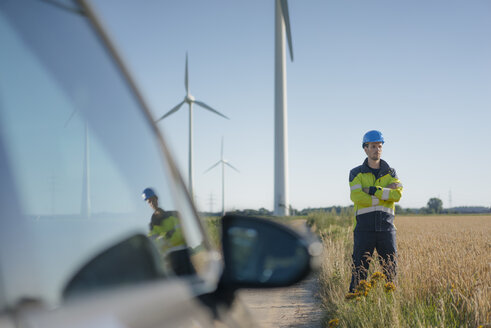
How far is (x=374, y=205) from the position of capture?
5.55 metres

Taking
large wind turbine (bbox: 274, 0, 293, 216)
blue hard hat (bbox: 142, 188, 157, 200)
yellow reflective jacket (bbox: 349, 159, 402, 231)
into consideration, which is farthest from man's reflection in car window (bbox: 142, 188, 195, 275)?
large wind turbine (bbox: 274, 0, 293, 216)

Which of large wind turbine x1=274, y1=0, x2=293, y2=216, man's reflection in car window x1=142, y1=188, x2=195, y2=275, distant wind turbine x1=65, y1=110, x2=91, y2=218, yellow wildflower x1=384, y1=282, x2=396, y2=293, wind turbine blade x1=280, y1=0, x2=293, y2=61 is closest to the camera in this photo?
distant wind turbine x1=65, y1=110, x2=91, y2=218

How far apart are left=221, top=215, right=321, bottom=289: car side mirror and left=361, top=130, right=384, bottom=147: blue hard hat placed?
4.80 meters

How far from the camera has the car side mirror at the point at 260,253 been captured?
39.7 inches

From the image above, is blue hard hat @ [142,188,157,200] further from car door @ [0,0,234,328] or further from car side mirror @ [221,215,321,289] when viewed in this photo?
car side mirror @ [221,215,321,289]

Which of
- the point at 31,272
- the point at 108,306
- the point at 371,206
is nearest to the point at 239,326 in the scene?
the point at 108,306

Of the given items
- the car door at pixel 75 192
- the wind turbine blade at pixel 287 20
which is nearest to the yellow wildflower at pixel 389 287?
the car door at pixel 75 192

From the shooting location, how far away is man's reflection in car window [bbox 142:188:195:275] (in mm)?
975

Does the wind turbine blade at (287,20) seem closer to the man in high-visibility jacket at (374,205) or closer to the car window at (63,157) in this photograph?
the man in high-visibility jacket at (374,205)

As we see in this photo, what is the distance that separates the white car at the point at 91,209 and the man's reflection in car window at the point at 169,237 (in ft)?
0.05

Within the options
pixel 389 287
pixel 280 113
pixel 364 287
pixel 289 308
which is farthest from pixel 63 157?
pixel 280 113

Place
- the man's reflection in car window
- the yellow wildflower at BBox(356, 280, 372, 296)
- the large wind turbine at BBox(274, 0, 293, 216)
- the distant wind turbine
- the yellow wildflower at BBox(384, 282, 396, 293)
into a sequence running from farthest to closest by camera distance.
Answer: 1. the large wind turbine at BBox(274, 0, 293, 216)
2. the yellow wildflower at BBox(384, 282, 396, 293)
3. the yellow wildflower at BBox(356, 280, 372, 296)
4. the man's reflection in car window
5. the distant wind turbine

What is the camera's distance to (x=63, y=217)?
0.75 meters

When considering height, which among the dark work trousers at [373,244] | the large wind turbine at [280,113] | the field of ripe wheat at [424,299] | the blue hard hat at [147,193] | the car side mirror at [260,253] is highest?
the large wind turbine at [280,113]
